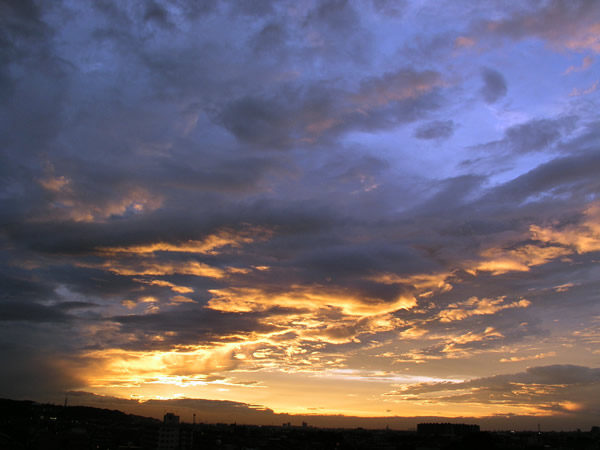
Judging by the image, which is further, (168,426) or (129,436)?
(129,436)

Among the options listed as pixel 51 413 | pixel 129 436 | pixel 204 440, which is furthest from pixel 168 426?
pixel 51 413

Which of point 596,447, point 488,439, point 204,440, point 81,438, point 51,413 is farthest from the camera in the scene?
point 51,413

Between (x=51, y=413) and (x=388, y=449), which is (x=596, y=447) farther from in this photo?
(x=51, y=413)

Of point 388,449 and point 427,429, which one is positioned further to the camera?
point 427,429

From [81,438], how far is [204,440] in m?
25.0

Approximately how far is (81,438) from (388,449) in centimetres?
6242

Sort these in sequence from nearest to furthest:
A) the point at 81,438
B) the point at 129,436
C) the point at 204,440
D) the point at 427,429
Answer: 1. the point at 81,438
2. the point at 204,440
3. the point at 129,436
4. the point at 427,429

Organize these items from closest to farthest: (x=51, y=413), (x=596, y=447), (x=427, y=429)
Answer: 1. (x=596, y=447)
2. (x=51, y=413)
3. (x=427, y=429)

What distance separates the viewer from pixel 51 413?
146750 mm

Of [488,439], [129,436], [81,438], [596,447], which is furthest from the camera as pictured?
[129,436]

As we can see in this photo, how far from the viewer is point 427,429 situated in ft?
628

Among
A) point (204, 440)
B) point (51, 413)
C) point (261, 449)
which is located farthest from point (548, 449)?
point (51, 413)

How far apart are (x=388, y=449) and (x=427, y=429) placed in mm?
96213

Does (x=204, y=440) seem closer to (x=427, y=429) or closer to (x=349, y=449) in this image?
(x=349, y=449)
